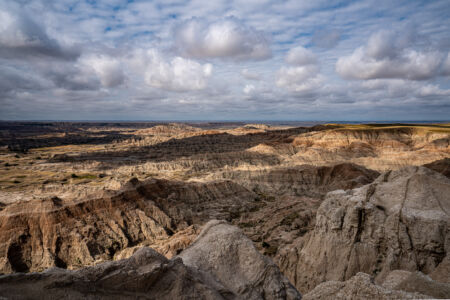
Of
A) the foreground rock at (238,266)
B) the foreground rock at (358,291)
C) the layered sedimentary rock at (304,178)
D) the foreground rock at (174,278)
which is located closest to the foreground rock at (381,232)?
the foreground rock at (358,291)

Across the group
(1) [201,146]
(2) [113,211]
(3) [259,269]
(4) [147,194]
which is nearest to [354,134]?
(1) [201,146]

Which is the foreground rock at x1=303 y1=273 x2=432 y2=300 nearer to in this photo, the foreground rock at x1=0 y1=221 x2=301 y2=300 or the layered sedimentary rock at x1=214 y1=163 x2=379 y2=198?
the foreground rock at x1=0 y1=221 x2=301 y2=300

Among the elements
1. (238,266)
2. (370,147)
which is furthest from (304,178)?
(238,266)

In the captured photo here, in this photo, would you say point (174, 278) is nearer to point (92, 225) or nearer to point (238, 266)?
point (238, 266)

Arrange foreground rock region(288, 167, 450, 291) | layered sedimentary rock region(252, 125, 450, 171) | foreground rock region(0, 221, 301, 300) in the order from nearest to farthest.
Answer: foreground rock region(0, 221, 301, 300)
foreground rock region(288, 167, 450, 291)
layered sedimentary rock region(252, 125, 450, 171)

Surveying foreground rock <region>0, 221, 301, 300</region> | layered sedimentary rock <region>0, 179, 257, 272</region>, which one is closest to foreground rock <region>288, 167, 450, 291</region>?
foreground rock <region>0, 221, 301, 300</region>

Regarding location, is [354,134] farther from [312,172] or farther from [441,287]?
[441,287]

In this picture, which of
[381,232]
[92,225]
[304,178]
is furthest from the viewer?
[304,178]
